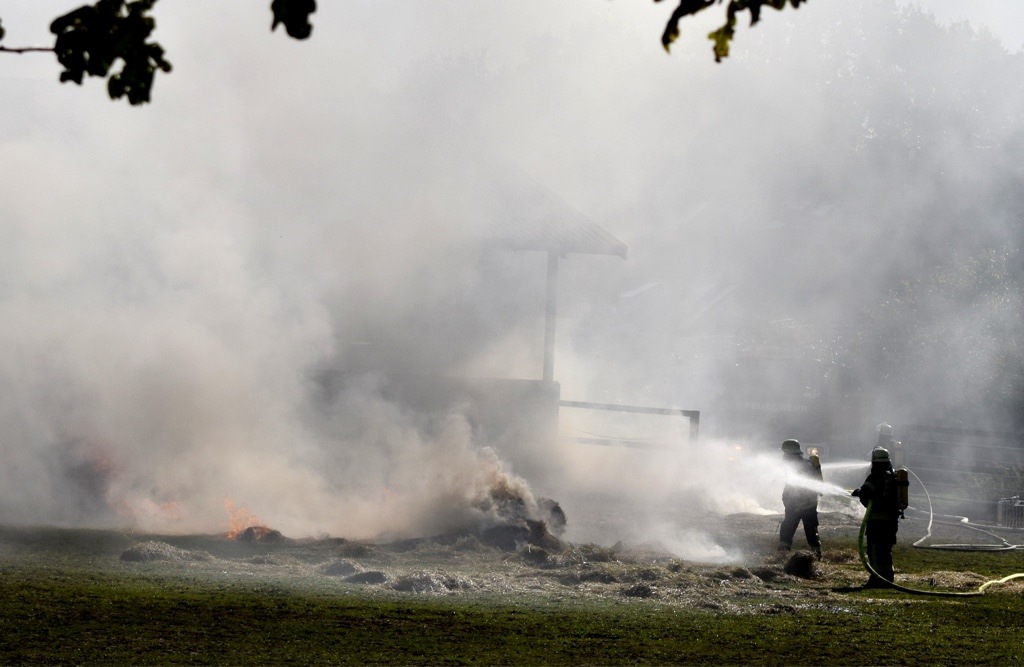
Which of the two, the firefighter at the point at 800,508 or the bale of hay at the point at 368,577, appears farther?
the firefighter at the point at 800,508

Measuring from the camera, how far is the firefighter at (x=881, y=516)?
32.0 feet

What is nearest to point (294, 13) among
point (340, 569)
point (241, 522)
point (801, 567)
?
point (340, 569)

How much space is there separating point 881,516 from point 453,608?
14.0 feet

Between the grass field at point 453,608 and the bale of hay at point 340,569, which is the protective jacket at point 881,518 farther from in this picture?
the bale of hay at point 340,569

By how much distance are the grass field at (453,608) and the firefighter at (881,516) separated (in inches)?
10.9

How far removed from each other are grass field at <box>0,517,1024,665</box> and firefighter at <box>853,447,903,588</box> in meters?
0.28

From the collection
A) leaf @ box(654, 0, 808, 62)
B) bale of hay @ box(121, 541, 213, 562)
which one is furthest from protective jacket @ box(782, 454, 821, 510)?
leaf @ box(654, 0, 808, 62)

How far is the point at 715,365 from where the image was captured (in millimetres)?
30719

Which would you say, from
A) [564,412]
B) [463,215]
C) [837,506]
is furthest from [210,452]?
[564,412]

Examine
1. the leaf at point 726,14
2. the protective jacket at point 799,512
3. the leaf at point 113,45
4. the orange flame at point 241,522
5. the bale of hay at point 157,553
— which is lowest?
the bale of hay at point 157,553

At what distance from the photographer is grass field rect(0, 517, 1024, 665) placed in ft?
20.6

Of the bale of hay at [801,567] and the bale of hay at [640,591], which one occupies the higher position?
the bale of hay at [801,567]

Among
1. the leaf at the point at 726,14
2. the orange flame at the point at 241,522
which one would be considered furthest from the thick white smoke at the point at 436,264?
the leaf at the point at 726,14

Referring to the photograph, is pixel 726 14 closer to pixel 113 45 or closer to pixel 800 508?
pixel 113 45
